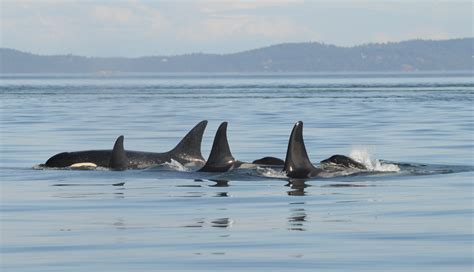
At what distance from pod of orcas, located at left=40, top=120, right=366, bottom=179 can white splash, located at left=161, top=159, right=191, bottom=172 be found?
0.67 feet

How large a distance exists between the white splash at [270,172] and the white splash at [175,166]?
1.84m

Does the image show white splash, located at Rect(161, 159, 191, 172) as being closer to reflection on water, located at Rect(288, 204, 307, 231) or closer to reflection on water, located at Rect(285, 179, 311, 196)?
reflection on water, located at Rect(285, 179, 311, 196)

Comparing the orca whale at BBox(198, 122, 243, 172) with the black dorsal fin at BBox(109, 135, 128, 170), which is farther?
the black dorsal fin at BBox(109, 135, 128, 170)

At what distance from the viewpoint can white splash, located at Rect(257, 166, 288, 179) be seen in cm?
1997

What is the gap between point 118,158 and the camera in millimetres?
22719

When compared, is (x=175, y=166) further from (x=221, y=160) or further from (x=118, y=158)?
(x=221, y=160)

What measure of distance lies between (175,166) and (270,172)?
2.80m

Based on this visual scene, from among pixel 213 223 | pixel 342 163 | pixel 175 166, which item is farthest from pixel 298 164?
pixel 213 223

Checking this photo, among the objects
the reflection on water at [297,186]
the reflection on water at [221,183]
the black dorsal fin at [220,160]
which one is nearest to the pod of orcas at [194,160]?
the black dorsal fin at [220,160]

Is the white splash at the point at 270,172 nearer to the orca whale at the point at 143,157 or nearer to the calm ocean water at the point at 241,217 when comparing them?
the calm ocean water at the point at 241,217

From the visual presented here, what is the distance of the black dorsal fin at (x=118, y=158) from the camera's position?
74.1 ft

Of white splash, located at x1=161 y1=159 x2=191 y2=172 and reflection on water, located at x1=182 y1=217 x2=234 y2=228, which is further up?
white splash, located at x1=161 y1=159 x2=191 y2=172

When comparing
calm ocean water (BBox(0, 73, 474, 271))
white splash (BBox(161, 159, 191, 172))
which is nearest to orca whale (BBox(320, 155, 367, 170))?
calm ocean water (BBox(0, 73, 474, 271))

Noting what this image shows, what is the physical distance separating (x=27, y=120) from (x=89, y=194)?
92.2 ft
